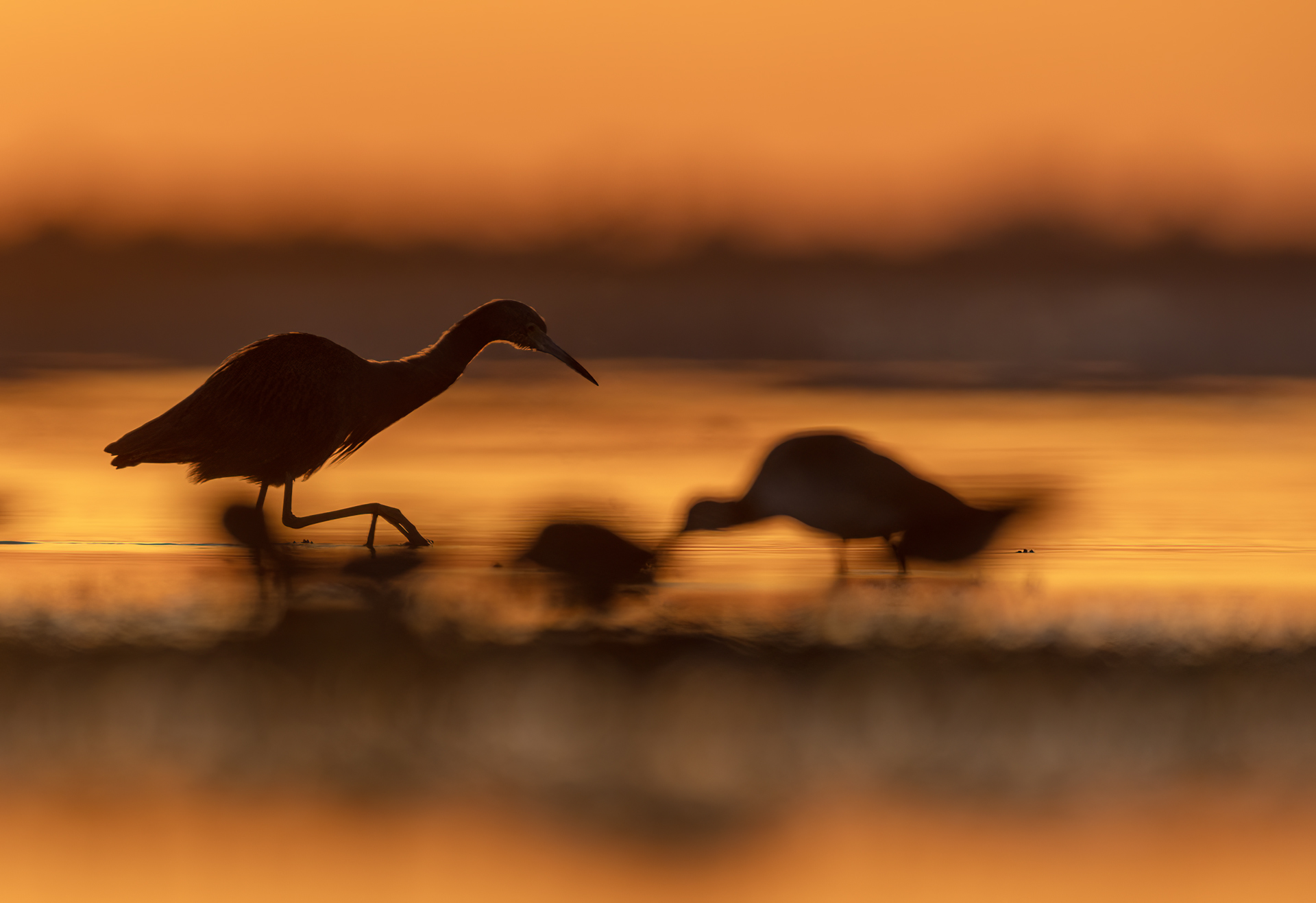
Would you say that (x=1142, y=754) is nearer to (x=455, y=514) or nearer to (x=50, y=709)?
(x=50, y=709)

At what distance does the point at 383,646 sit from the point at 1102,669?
2.56m

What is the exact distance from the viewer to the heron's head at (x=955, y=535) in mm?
8258


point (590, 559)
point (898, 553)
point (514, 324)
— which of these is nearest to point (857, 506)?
point (898, 553)

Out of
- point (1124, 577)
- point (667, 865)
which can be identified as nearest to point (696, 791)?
point (667, 865)

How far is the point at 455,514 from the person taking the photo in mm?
10289

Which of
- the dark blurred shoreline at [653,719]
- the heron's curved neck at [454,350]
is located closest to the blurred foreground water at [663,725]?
the dark blurred shoreline at [653,719]

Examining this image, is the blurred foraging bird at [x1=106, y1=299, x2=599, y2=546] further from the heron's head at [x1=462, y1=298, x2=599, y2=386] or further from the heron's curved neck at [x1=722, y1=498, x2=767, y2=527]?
the heron's curved neck at [x1=722, y1=498, x2=767, y2=527]

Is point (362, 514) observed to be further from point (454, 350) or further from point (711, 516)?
point (711, 516)

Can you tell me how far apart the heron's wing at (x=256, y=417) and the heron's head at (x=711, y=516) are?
1.93 m

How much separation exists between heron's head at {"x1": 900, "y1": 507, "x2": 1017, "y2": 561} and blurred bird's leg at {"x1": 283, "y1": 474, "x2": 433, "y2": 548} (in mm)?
2461

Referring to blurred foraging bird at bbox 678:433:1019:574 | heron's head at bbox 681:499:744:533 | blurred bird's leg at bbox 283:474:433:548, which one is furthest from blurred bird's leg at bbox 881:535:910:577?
blurred bird's leg at bbox 283:474:433:548

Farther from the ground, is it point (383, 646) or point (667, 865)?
point (383, 646)

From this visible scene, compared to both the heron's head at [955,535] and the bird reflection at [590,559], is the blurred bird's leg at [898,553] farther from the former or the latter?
the bird reflection at [590,559]

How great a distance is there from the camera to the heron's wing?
843 centimetres
